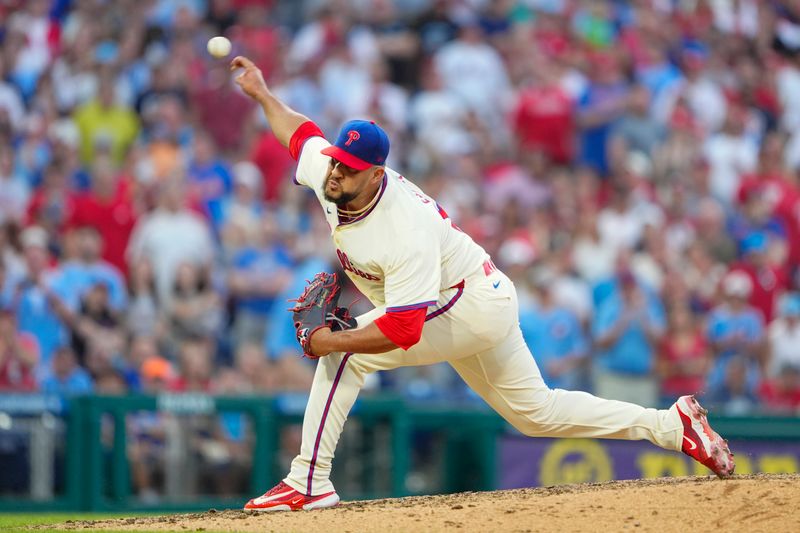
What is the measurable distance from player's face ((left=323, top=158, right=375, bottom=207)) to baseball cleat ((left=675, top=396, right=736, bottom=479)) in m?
2.08

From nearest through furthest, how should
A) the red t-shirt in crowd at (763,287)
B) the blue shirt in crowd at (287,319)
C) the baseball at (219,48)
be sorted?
1. the baseball at (219,48)
2. the blue shirt in crowd at (287,319)
3. the red t-shirt in crowd at (763,287)

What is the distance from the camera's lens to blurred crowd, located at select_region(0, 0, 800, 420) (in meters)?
11.8

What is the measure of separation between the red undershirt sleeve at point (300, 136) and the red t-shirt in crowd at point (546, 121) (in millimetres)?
7889

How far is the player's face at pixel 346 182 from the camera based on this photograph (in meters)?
6.27

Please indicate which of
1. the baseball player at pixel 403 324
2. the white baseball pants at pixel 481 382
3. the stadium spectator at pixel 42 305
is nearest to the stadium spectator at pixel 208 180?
the stadium spectator at pixel 42 305

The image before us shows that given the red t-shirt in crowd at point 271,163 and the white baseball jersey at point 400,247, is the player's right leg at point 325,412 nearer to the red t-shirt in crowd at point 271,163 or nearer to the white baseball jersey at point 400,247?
the white baseball jersey at point 400,247

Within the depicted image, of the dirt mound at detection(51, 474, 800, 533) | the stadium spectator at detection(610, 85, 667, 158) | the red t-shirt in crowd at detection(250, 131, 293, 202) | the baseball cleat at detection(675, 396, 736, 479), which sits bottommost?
the dirt mound at detection(51, 474, 800, 533)

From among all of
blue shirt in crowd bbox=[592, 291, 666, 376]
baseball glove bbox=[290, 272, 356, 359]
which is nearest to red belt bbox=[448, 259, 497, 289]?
baseball glove bbox=[290, 272, 356, 359]

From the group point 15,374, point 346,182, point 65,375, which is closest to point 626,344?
point 65,375

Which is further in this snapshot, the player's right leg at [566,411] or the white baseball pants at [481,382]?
the player's right leg at [566,411]

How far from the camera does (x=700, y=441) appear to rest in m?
7.00

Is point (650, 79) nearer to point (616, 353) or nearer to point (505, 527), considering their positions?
point (616, 353)

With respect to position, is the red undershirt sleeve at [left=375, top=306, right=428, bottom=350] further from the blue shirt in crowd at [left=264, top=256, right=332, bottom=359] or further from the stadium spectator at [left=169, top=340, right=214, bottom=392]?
the blue shirt in crowd at [left=264, top=256, right=332, bottom=359]

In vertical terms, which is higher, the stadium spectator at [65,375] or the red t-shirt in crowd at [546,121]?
the red t-shirt in crowd at [546,121]
